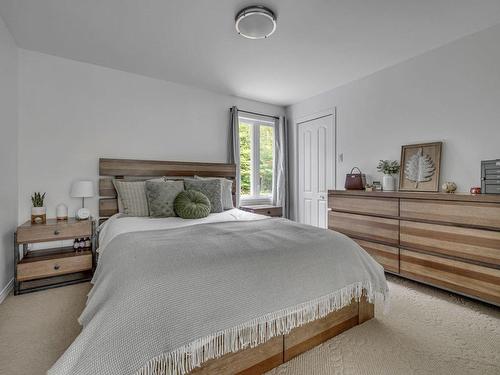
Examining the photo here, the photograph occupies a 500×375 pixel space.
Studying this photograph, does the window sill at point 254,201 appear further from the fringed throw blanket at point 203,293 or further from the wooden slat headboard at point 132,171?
the fringed throw blanket at point 203,293

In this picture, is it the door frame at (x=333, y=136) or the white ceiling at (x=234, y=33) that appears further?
the door frame at (x=333, y=136)

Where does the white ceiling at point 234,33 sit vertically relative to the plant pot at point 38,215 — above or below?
above

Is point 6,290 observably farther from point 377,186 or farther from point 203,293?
point 377,186

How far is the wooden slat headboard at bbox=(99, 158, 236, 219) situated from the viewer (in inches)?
124

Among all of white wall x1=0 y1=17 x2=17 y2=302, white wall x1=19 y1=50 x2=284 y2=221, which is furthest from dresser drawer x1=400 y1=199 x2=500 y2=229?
white wall x1=0 y1=17 x2=17 y2=302

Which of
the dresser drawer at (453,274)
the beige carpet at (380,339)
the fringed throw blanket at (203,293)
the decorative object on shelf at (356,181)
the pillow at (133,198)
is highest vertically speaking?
the decorative object on shelf at (356,181)

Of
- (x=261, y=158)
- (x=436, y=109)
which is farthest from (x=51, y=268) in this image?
(x=436, y=109)

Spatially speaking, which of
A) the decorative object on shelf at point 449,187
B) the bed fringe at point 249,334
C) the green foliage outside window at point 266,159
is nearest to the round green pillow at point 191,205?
the bed fringe at point 249,334

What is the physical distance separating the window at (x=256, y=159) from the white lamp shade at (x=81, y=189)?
7.73 ft

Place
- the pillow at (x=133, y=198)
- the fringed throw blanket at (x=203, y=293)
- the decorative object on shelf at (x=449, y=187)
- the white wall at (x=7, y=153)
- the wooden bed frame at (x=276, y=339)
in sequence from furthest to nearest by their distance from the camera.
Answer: the pillow at (x=133, y=198) < the decorative object on shelf at (x=449, y=187) < the white wall at (x=7, y=153) < the wooden bed frame at (x=276, y=339) < the fringed throw blanket at (x=203, y=293)

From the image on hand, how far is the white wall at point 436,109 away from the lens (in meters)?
2.47

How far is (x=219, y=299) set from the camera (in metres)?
1.28

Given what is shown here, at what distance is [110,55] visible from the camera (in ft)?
9.57

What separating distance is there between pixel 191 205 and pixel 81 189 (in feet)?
4.25
